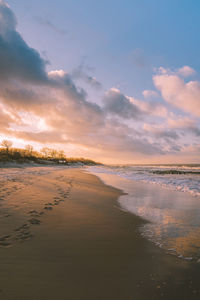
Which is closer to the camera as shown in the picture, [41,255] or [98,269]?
[98,269]

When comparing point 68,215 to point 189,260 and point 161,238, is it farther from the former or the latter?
point 189,260

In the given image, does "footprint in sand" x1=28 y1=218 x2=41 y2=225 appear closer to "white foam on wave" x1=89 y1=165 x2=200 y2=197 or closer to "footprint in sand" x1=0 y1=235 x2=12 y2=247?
"footprint in sand" x1=0 y1=235 x2=12 y2=247

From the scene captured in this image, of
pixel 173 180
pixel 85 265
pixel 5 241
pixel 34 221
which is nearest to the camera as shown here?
pixel 85 265

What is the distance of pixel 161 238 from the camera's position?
14.7ft

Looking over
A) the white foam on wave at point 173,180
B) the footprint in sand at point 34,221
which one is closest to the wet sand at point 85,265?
the footprint in sand at point 34,221

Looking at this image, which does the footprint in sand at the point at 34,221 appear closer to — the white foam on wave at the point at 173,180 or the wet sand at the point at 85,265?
the wet sand at the point at 85,265

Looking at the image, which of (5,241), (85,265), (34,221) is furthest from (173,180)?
A: (5,241)

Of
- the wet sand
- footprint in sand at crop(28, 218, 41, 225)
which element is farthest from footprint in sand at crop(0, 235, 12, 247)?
footprint in sand at crop(28, 218, 41, 225)

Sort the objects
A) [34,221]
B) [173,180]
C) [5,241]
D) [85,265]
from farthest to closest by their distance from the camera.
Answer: [173,180]
[34,221]
[5,241]
[85,265]

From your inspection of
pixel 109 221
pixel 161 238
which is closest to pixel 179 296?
pixel 161 238

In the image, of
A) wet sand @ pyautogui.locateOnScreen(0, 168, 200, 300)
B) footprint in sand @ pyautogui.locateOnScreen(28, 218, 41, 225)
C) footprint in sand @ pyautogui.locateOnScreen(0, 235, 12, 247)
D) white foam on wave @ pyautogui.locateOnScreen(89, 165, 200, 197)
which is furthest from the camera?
white foam on wave @ pyautogui.locateOnScreen(89, 165, 200, 197)

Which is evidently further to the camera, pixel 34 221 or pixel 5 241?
pixel 34 221

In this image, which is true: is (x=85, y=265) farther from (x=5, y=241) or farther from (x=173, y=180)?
(x=173, y=180)

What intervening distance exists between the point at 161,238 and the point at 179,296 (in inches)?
83.6
